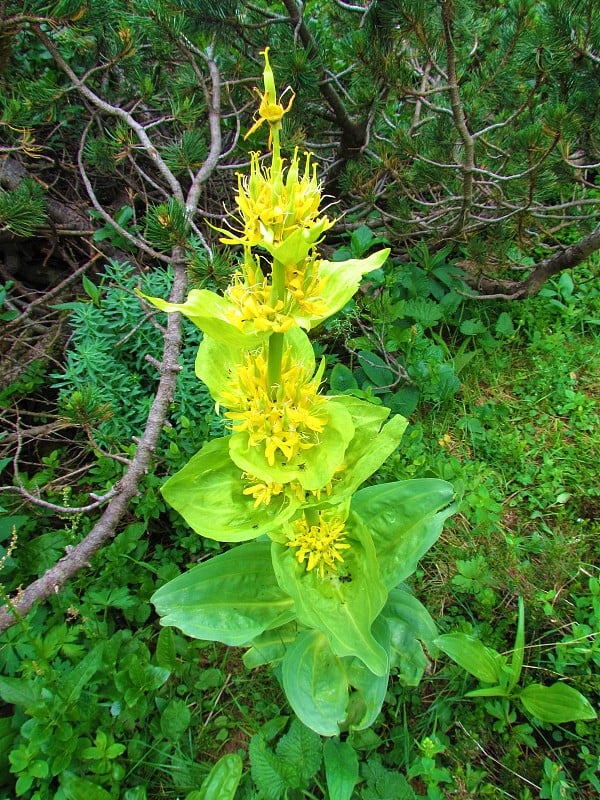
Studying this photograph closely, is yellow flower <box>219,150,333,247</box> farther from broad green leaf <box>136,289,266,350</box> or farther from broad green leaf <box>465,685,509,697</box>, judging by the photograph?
broad green leaf <box>465,685,509,697</box>

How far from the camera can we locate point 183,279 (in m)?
2.64

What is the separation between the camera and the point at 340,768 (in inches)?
76.4

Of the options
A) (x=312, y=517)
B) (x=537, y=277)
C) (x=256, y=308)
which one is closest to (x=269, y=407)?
(x=256, y=308)

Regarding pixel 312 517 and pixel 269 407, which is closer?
pixel 269 407

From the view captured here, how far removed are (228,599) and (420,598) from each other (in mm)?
984

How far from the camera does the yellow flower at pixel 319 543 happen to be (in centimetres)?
184

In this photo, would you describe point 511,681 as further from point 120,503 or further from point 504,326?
point 504,326

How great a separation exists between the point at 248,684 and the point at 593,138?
3335mm

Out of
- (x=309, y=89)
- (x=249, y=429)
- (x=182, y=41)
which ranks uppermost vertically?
(x=182, y=41)

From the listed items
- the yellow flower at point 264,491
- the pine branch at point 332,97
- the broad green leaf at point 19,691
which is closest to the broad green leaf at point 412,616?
the yellow flower at point 264,491

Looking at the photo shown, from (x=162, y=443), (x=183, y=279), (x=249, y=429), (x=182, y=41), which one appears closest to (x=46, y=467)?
(x=162, y=443)

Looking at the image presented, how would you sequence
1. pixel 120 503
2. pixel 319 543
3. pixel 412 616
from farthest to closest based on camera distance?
pixel 120 503
pixel 412 616
pixel 319 543

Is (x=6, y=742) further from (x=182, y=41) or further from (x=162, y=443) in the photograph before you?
(x=182, y=41)

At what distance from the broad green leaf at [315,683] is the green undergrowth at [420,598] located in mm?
211
